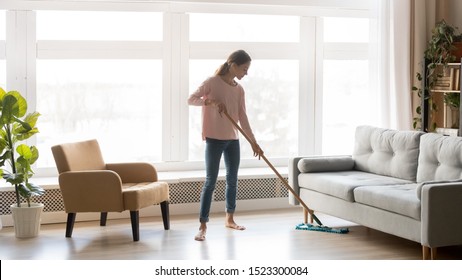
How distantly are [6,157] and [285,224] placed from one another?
91.1 inches

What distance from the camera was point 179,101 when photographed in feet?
23.5

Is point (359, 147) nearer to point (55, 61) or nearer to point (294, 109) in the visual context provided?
point (294, 109)

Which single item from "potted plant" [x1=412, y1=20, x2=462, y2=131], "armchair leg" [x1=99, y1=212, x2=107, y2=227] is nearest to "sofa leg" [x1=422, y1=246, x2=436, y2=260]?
"potted plant" [x1=412, y1=20, x2=462, y2=131]

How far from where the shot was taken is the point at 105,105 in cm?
700

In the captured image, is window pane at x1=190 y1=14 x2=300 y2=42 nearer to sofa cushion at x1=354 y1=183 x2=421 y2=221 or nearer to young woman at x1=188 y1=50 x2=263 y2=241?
young woman at x1=188 y1=50 x2=263 y2=241

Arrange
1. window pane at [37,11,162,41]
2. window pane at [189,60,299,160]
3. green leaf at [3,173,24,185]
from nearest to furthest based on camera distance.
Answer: green leaf at [3,173,24,185], window pane at [37,11,162,41], window pane at [189,60,299,160]

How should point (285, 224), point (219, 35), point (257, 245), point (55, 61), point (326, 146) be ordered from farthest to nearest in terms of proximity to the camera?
point (326, 146) < point (219, 35) < point (55, 61) < point (285, 224) < point (257, 245)

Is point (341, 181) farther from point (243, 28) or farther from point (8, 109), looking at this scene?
point (8, 109)

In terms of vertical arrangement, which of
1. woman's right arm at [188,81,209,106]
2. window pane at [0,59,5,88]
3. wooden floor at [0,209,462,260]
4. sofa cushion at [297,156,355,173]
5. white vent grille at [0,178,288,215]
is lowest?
wooden floor at [0,209,462,260]

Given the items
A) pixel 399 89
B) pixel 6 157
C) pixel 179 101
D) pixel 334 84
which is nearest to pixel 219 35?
pixel 179 101

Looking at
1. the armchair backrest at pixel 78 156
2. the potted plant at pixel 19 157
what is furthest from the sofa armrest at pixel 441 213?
the potted plant at pixel 19 157

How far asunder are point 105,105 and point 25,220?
5.15 feet

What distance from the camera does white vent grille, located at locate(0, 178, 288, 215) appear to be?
629 cm

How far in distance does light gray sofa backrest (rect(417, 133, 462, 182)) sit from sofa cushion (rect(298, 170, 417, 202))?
22 cm
